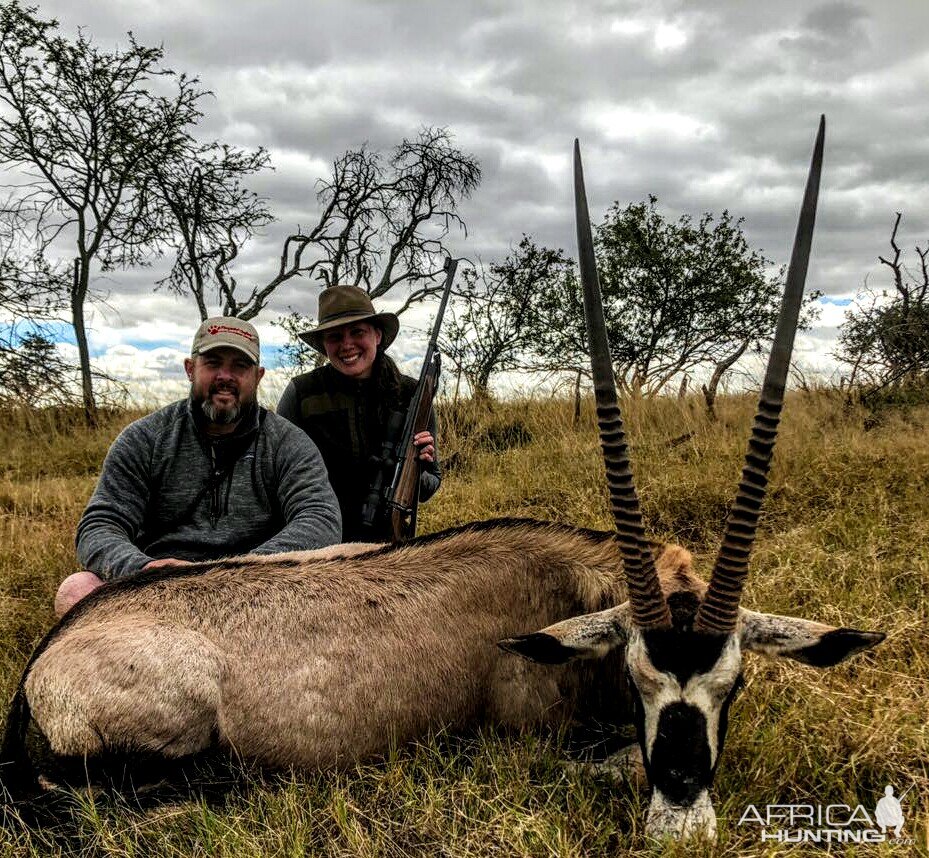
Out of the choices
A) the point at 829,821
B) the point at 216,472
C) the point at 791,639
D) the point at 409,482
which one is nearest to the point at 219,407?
the point at 216,472

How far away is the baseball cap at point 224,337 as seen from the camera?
468 centimetres

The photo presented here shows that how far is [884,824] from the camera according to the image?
260 centimetres

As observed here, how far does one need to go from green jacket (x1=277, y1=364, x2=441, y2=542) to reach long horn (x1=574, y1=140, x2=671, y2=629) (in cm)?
338

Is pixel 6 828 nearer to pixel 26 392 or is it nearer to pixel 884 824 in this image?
pixel 884 824

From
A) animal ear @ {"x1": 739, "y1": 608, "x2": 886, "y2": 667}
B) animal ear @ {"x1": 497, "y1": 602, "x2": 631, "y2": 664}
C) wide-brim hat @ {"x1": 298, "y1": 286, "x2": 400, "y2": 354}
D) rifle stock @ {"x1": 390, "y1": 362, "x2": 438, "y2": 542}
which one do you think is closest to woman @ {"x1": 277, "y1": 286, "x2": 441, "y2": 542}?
wide-brim hat @ {"x1": 298, "y1": 286, "x2": 400, "y2": 354}

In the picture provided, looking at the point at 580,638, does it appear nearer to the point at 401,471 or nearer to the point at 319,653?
the point at 319,653

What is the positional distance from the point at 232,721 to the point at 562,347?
11949 millimetres

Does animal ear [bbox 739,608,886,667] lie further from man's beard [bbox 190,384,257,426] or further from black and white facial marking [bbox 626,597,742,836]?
man's beard [bbox 190,384,257,426]

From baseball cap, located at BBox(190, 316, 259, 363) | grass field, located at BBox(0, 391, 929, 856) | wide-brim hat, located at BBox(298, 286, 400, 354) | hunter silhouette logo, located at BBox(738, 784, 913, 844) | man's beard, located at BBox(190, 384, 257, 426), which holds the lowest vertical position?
hunter silhouette logo, located at BBox(738, 784, 913, 844)

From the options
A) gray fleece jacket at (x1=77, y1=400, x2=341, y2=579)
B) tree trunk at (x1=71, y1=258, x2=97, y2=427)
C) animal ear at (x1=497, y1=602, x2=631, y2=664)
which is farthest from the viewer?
tree trunk at (x1=71, y1=258, x2=97, y2=427)

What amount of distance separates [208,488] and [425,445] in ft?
5.87

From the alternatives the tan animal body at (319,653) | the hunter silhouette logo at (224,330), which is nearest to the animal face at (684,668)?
the tan animal body at (319,653)

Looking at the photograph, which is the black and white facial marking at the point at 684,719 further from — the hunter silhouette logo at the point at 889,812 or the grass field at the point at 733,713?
the hunter silhouette logo at the point at 889,812

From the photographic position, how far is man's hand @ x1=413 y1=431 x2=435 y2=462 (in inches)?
226
